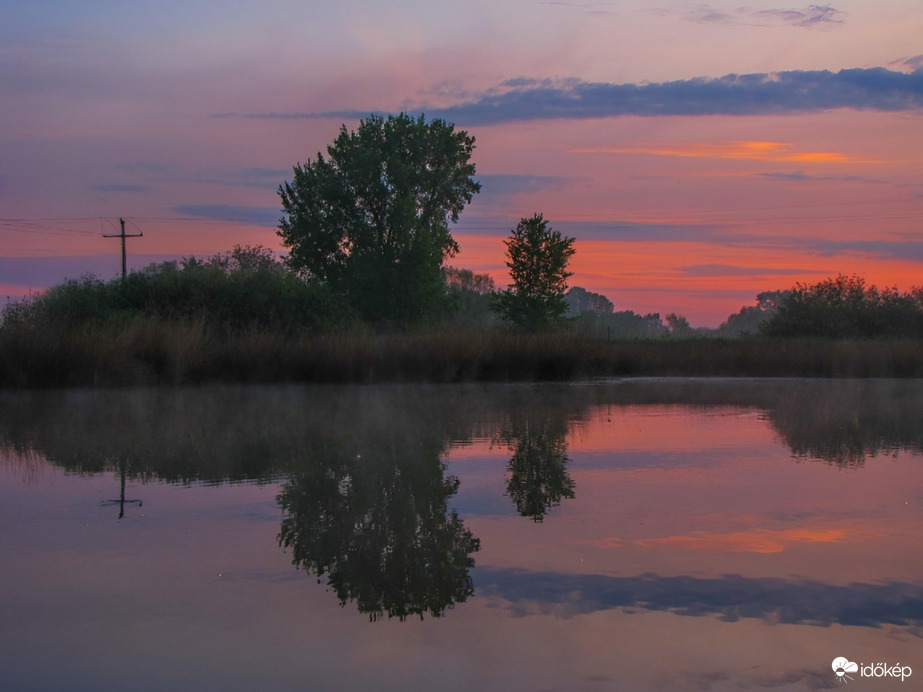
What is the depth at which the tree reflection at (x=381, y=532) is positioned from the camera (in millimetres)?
5102

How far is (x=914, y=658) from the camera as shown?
4098 millimetres

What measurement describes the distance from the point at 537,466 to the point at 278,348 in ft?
49.1

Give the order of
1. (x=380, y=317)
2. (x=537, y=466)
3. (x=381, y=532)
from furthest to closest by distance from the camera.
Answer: (x=380, y=317)
(x=537, y=466)
(x=381, y=532)

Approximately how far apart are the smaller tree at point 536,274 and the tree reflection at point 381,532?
142 ft

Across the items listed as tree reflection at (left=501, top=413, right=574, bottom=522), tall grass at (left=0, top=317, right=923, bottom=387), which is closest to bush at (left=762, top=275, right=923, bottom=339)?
tall grass at (left=0, top=317, right=923, bottom=387)

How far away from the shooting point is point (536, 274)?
175ft

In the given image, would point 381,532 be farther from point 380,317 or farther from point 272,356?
point 380,317

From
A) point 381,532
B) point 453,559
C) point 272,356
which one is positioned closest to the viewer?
point 453,559

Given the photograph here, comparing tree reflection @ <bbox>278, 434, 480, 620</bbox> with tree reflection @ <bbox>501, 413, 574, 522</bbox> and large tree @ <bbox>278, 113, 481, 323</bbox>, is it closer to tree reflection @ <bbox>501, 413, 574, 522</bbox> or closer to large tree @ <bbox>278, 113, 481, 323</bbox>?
tree reflection @ <bbox>501, 413, 574, 522</bbox>

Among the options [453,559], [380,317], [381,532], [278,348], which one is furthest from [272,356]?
[380,317]

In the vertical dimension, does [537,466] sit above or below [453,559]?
below

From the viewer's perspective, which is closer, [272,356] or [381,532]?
[381,532]

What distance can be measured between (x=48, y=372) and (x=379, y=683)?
61.4ft

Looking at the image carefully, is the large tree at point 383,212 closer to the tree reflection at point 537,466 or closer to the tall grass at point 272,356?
the tall grass at point 272,356
